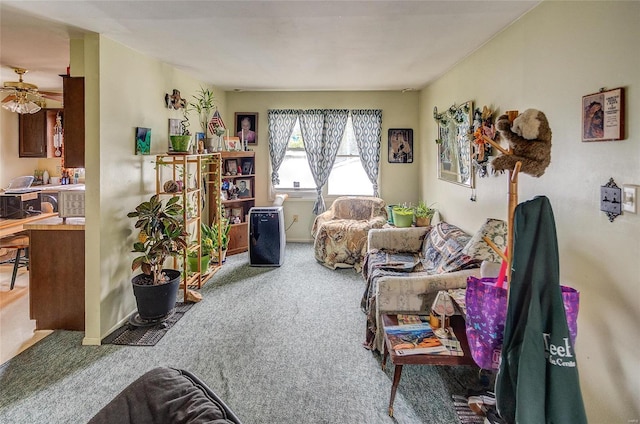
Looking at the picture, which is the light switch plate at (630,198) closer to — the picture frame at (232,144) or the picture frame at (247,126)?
the picture frame at (232,144)

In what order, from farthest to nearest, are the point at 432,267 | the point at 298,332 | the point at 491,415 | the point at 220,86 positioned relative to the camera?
1. the point at 220,86
2. the point at 432,267
3. the point at 298,332
4. the point at 491,415

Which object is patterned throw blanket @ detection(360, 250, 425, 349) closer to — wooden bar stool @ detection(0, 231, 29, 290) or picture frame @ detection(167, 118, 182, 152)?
picture frame @ detection(167, 118, 182, 152)

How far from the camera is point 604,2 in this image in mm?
1742

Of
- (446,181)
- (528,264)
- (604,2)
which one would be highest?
(604,2)

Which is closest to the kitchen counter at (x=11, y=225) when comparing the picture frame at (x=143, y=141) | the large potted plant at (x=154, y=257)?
the picture frame at (x=143, y=141)

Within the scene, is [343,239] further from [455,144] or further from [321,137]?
[321,137]

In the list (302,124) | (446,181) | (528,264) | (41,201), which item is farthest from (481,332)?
(41,201)

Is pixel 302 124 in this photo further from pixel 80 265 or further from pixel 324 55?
pixel 80 265

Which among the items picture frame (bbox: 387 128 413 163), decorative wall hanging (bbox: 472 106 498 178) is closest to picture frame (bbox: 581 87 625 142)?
decorative wall hanging (bbox: 472 106 498 178)

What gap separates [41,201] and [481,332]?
6.37 meters

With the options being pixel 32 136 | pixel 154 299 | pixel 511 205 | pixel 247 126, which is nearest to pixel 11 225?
pixel 32 136

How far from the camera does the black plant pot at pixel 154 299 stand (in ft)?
10.4

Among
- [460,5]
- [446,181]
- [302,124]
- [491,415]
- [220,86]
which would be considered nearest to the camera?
[491,415]

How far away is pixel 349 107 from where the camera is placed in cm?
604
